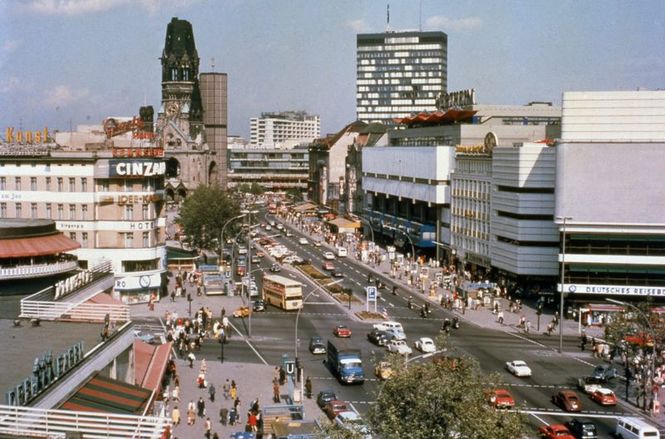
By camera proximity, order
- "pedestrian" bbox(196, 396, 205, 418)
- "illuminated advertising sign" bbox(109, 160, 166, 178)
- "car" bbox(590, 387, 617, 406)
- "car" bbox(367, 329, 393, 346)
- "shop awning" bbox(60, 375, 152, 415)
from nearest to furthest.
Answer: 1. "shop awning" bbox(60, 375, 152, 415)
2. "pedestrian" bbox(196, 396, 205, 418)
3. "car" bbox(590, 387, 617, 406)
4. "car" bbox(367, 329, 393, 346)
5. "illuminated advertising sign" bbox(109, 160, 166, 178)

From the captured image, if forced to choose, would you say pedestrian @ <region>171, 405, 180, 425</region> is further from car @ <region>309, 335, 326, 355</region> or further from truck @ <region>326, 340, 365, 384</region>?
car @ <region>309, 335, 326, 355</region>

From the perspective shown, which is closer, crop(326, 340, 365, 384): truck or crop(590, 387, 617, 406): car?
crop(590, 387, 617, 406): car

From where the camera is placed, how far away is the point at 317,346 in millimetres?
63125

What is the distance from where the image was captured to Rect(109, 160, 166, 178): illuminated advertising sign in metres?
79.5

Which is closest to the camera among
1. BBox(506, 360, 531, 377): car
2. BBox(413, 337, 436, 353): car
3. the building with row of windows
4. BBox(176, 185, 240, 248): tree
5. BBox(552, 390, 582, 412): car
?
BBox(552, 390, 582, 412): car

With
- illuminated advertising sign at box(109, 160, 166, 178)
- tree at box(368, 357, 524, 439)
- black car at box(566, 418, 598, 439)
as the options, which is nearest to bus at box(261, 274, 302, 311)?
illuminated advertising sign at box(109, 160, 166, 178)

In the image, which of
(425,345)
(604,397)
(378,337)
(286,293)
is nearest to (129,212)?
(286,293)

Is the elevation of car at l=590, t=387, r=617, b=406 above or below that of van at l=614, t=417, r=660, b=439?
below

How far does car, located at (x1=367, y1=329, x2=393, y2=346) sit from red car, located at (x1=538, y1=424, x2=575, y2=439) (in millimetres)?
22568

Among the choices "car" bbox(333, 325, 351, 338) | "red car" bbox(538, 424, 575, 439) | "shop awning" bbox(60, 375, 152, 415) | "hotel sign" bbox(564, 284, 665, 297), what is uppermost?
"shop awning" bbox(60, 375, 152, 415)

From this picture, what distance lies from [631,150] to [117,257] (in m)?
48.2

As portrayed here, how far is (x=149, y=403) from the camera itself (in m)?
35.1

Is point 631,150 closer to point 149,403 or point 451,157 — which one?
point 451,157

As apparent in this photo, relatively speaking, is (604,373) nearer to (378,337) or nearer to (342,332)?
(378,337)
